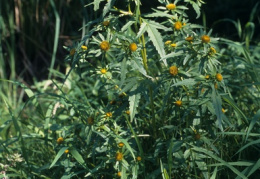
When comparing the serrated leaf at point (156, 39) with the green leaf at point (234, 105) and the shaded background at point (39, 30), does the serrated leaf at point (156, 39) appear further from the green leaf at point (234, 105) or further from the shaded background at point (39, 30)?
the shaded background at point (39, 30)

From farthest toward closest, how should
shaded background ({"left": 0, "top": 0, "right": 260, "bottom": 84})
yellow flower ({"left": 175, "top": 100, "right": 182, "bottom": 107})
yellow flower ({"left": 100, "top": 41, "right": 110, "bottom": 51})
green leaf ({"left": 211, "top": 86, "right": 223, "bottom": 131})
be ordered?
shaded background ({"left": 0, "top": 0, "right": 260, "bottom": 84}) < yellow flower ({"left": 175, "top": 100, "right": 182, "bottom": 107}) < yellow flower ({"left": 100, "top": 41, "right": 110, "bottom": 51}) < green leaf ({"left": 211, "top": 86, "right": 223, "bottom": 131})

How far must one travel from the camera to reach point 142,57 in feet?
6.41

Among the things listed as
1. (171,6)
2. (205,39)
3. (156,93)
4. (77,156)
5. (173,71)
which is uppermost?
(171,6)

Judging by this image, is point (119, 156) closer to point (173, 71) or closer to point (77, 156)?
point (77, 156)

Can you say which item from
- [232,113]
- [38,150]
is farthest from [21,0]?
[232,113]

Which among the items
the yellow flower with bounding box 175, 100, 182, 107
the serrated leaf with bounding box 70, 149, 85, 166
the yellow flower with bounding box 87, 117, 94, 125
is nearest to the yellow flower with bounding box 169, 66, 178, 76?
the yellow flower with bounding box 175, 100, 182, 107

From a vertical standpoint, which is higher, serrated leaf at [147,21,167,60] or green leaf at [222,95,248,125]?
serrated leaf at [147,21,167,60]

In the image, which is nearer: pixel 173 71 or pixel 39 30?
pixel 173 71

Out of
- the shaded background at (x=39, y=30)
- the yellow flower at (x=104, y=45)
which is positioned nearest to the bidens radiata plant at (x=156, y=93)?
the yellow flower at (x=104, y=45)

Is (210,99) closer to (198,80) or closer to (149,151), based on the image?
(198,80)

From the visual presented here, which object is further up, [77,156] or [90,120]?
[90,120]

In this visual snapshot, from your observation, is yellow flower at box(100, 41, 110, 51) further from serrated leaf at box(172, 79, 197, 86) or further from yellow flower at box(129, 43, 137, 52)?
serrated leaf at box(172, 79, 197, 86)

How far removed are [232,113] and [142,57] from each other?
0.77 metres

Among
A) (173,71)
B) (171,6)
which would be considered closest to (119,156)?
(173,71)
